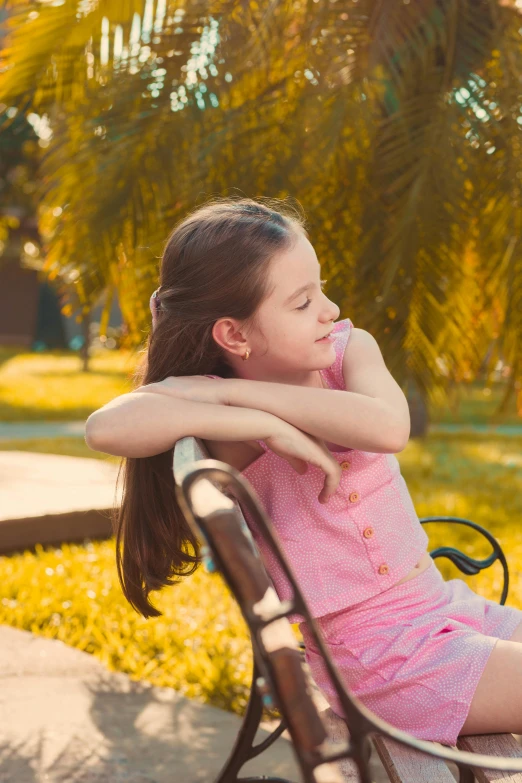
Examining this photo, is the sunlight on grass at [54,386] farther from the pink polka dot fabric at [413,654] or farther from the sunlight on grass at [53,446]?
the pink polka dot fabric at [413,654]

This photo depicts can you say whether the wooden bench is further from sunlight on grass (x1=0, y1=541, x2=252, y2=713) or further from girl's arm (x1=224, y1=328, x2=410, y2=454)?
sunlight on grass (x1=0, y1=541, x2=252, y2=713)

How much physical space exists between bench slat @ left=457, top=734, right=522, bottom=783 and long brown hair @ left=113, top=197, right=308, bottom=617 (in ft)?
1.83

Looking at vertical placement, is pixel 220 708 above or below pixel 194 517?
below

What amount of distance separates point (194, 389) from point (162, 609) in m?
2.48

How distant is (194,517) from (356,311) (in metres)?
2.74

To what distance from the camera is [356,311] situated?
12.5ft

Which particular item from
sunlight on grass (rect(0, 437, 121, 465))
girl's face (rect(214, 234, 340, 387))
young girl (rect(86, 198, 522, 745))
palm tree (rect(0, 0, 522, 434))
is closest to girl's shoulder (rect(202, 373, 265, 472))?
young girl (rect(86, 198, 522, 745))

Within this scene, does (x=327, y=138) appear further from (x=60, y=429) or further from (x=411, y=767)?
(x=60, y=429)

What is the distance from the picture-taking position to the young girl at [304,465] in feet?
5.11

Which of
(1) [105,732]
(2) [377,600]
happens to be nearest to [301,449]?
(2) [377,600]

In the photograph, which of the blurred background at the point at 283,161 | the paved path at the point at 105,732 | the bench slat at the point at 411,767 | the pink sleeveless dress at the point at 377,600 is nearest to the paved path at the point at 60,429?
the blurred background at the point at 283,161

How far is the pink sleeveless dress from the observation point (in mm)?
1589

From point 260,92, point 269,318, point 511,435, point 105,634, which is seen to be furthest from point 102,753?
point 511,435

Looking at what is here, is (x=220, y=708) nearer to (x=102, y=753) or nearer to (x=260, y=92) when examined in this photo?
(x=102, y=753)
